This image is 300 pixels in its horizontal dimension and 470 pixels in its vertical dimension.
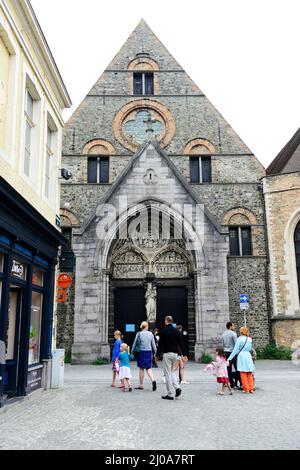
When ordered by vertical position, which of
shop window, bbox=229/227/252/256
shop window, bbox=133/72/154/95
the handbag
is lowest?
the handbag

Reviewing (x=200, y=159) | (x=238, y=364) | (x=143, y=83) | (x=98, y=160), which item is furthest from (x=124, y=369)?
(x=143, y=83)

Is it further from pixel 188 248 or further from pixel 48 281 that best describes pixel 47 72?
pixel 188 248

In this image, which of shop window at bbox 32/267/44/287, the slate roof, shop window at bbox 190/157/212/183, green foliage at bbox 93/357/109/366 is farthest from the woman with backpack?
the slate roof

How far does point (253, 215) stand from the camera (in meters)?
20.2

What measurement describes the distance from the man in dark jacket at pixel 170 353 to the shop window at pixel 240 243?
11408 millimetres

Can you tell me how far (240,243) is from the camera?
782 inches

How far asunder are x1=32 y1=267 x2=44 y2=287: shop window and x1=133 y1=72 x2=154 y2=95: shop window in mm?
14694

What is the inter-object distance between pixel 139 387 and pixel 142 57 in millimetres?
18459

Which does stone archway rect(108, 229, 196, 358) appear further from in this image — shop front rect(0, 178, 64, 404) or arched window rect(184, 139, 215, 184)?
shop front rect(0, 178, 64, 404)

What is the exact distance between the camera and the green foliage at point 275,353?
59.0 ft

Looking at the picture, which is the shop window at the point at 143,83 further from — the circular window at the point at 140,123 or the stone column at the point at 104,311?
the stone column at the point at 104,311

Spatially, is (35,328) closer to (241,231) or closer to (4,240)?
(4,240)

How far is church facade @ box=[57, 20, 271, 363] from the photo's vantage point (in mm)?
16938
